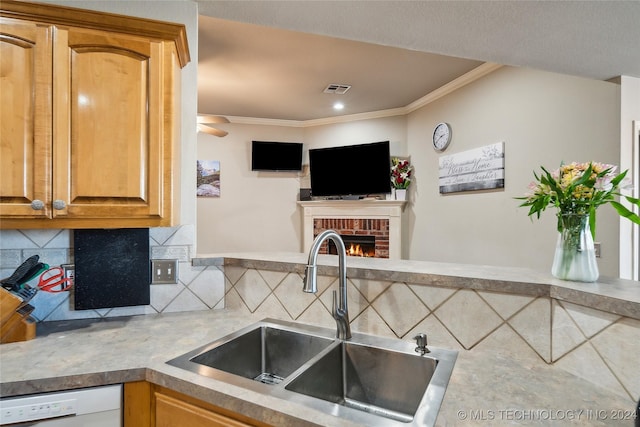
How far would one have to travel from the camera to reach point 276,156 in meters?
5.07

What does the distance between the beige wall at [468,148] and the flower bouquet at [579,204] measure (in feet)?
5.67

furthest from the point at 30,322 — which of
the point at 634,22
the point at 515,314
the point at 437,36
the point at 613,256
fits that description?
the point at 613,256

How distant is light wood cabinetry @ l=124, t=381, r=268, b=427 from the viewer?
942 mm

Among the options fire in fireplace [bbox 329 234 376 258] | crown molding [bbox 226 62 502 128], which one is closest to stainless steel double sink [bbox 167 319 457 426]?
crown molding [bbox 226 62 502 128]

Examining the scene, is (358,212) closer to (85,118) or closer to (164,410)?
(85,118)

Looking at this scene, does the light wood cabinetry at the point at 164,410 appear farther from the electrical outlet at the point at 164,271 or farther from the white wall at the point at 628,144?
the white wall at the point at 628,144

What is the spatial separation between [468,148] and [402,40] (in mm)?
1870

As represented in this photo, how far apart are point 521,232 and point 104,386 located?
3.06 metres

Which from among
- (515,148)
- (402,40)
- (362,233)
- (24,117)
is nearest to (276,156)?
(362,233)

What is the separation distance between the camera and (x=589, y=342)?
0.99m

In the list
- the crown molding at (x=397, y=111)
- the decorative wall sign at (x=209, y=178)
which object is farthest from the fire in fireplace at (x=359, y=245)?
the decorative wall sign at (x=209, y=178)

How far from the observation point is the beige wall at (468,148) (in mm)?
2510

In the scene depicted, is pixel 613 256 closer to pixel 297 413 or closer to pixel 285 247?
pixel 297 413

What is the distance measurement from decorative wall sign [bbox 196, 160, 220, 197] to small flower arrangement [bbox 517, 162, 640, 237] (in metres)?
4.43
